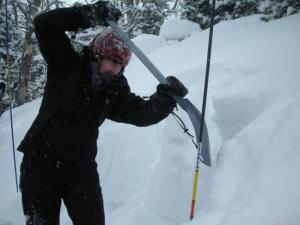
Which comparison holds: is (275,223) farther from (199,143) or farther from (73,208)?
(73,208)

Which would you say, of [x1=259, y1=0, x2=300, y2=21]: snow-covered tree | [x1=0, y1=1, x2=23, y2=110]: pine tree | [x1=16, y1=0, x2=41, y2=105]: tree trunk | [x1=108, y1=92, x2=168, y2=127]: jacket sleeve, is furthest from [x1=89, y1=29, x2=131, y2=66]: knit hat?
[x1=0, y1=1, x2=23, y2=110]: pine tree

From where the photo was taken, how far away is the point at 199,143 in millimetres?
2984

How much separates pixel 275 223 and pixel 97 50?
5.30ft

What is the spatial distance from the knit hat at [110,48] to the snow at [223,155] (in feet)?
4.27

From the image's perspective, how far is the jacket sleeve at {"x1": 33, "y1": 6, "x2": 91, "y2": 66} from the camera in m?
2.61

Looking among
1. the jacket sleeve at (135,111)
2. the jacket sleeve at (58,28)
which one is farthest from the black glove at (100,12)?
the jacket sleeve at (135,111)

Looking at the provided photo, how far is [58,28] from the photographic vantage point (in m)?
2.63

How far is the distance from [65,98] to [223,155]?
1.80 m

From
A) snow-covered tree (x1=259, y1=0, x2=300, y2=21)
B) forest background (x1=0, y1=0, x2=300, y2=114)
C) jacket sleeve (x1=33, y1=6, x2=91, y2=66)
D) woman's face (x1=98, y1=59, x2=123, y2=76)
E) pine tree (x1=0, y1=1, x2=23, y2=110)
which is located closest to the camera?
jacket sleeve (x1=33, y1=6, x2=91, y2=66)

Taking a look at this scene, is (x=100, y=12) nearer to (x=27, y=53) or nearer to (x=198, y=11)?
(x=27, y=53)

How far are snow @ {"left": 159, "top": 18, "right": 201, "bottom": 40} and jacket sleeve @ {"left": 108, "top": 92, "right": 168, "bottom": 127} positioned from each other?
12182 millimetres

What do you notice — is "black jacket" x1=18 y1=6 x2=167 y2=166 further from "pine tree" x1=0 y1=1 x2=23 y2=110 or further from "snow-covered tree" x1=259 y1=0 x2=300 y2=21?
"pine tree" x1=0 y1=1 x2=23 y2=110

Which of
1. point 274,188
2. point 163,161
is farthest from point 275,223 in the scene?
point 163,161

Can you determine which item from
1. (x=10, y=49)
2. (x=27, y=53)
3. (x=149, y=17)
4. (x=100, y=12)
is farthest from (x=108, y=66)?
(x=149, y=17)
